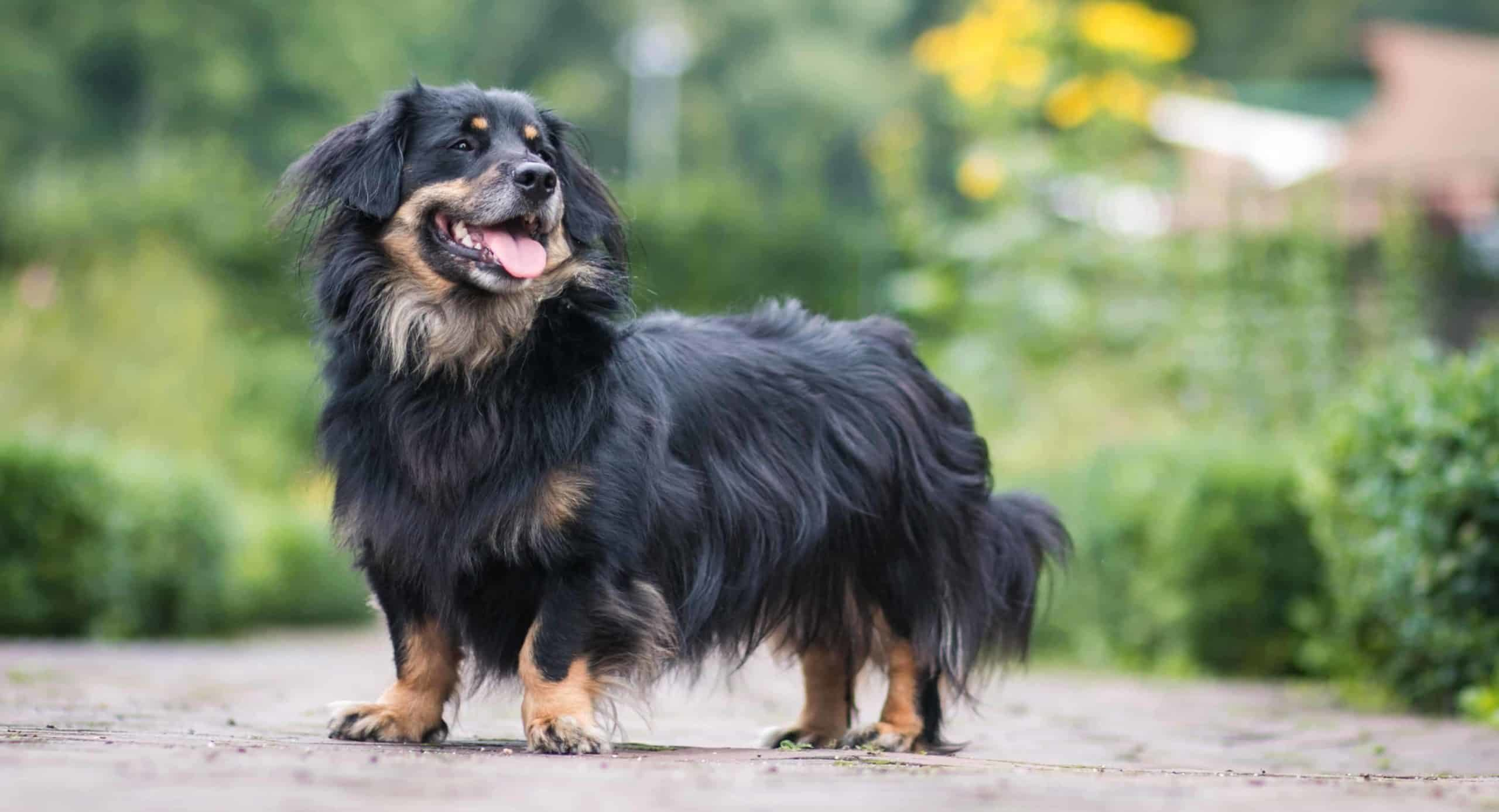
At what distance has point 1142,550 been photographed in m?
9.63

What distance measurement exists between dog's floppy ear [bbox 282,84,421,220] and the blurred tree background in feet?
0.42

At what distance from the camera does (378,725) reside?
474cm

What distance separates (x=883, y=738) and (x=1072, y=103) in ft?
42.5

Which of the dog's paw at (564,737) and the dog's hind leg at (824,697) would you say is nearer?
the dog's paw at (564,737)

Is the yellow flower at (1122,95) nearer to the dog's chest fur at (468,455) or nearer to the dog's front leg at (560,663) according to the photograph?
the dog's chest fur at (468,455)

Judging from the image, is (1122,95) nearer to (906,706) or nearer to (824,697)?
(824,697)

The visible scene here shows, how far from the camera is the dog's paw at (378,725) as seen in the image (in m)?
4.74

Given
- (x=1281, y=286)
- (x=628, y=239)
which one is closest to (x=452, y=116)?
(x=628, y=239)

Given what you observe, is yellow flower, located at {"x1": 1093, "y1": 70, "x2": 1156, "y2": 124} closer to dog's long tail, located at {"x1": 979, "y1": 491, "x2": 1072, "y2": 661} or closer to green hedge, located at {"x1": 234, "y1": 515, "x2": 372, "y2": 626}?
green hedge, located at {"x1": 234, "y1": 515, "x2": 372, "y2": 626}

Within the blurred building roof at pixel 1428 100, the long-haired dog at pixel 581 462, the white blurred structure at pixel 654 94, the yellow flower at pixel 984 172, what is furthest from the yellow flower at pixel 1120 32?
the white blurred structure at pixel 654 94

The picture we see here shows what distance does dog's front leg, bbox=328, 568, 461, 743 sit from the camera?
4.77m

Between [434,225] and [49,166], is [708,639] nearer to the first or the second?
[434,225]

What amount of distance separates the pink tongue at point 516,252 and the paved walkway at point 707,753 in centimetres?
116

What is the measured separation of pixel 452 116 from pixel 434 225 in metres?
0.32
